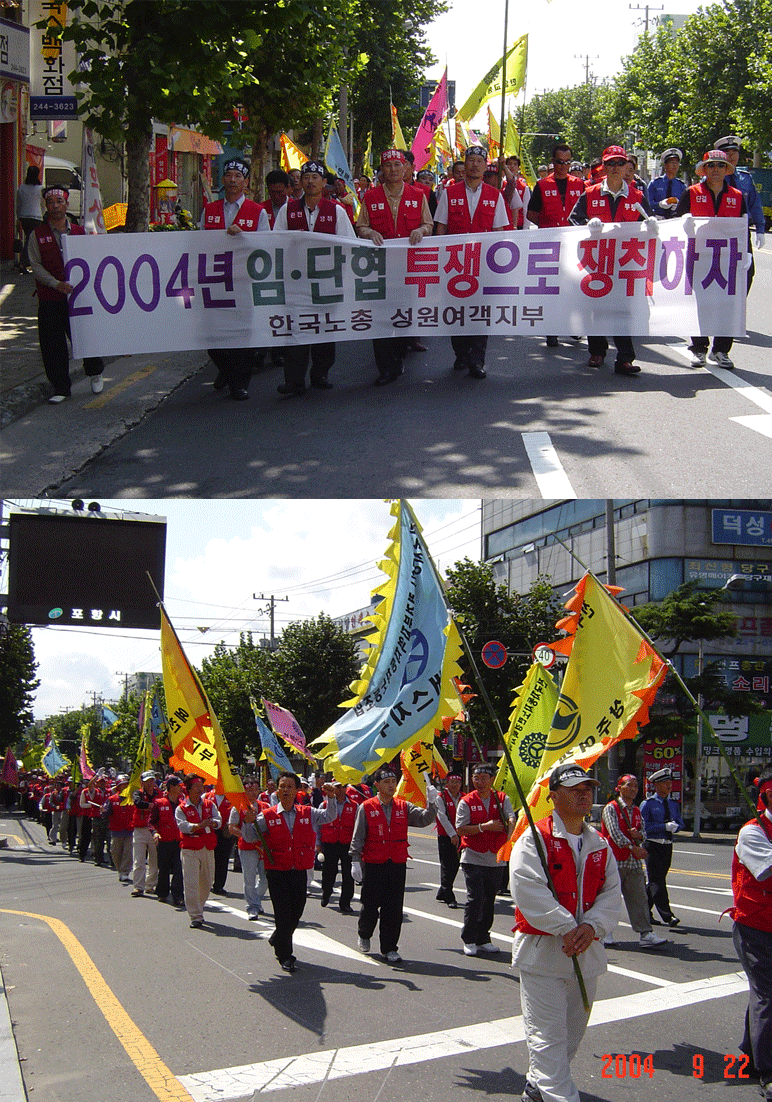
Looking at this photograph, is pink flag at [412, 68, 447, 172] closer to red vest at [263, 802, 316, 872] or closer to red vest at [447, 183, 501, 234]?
red vest at [447, 183, 501, 234]

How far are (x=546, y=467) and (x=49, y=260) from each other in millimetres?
5367

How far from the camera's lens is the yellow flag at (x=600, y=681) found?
6289 millimetres

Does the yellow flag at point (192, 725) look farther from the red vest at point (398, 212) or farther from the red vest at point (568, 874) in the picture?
the red vest at point (398, 212)

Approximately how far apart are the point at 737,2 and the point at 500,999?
203 ft

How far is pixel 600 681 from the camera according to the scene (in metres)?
6.51

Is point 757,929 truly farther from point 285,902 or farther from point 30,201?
point 30,201

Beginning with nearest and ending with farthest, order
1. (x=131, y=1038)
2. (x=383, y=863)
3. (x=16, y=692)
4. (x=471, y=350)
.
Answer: (x=131, y=1038), (x=383, y=863), (x=471, y=350), (x=16, y=692)

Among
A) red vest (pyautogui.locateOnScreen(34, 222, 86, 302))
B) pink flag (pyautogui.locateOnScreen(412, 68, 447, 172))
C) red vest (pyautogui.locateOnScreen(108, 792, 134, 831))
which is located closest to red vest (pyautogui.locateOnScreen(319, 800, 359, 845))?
red vest (pyautogui.locateOnScreen(108, 792, 134, 831))

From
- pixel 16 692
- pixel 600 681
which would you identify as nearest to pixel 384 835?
pixel 600 681

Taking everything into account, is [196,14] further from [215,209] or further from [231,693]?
[231,693]

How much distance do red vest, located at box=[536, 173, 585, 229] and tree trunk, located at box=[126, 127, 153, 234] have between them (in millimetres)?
4994

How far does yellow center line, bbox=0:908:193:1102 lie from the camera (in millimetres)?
4961

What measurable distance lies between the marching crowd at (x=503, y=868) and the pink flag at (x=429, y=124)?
16.1 meters

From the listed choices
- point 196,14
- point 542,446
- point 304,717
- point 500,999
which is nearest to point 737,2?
point 304,717
